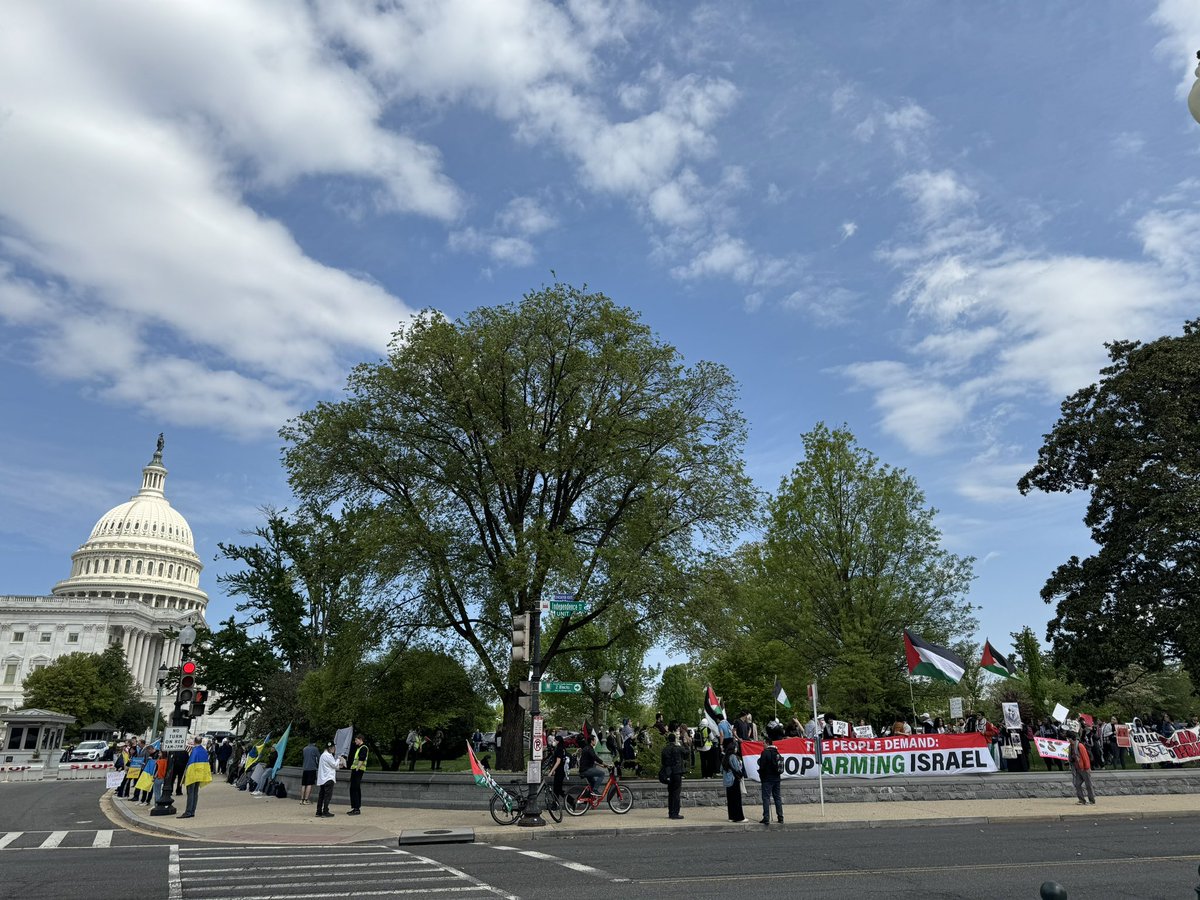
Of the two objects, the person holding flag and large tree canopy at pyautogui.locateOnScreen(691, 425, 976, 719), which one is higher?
large tree canopy at pyautogui.locateOnScreen(691, 425, 976, 719)

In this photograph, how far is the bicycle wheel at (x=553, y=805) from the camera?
62.4 feet

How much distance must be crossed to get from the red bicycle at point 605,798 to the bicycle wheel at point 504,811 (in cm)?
151

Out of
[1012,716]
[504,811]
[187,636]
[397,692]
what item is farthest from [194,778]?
[1012,716]

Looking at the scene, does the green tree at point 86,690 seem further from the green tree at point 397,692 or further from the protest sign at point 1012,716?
the protest sign at point 1012,716

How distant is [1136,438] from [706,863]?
29272 millimetres

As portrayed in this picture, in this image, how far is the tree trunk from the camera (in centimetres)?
2430

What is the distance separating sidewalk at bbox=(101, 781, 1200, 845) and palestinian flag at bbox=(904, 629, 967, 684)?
411cm

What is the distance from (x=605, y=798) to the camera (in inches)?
853

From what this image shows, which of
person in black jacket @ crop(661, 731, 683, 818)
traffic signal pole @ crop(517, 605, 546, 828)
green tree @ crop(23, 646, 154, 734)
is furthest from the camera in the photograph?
green tree @ crop(23, 646, 154, 734)

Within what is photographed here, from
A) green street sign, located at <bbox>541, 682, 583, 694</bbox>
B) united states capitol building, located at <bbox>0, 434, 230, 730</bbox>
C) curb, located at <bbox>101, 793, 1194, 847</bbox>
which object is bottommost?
curb, located at <bbox>101, 793, 1194, 847</bbox>

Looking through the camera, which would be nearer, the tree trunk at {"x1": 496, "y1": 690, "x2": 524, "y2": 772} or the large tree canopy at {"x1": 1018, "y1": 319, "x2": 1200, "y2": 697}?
the tree trunk at {"x1": 496, "y1": 690, "x2": 524, "y2": 772}

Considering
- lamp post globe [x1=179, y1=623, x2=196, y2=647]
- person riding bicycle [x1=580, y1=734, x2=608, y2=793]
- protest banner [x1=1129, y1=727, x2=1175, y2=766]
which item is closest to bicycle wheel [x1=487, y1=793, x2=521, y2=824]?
person riding bicycle [x1=580, y1=734, x2=608, y2=793]

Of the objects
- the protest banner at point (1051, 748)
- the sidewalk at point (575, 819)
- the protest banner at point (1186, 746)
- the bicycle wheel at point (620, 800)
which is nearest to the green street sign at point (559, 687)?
the sidewalk at point (575, 819)

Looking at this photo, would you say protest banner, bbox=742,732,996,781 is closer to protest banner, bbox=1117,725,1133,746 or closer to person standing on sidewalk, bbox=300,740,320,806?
protest banner, bbox=1117,725,1133,746
